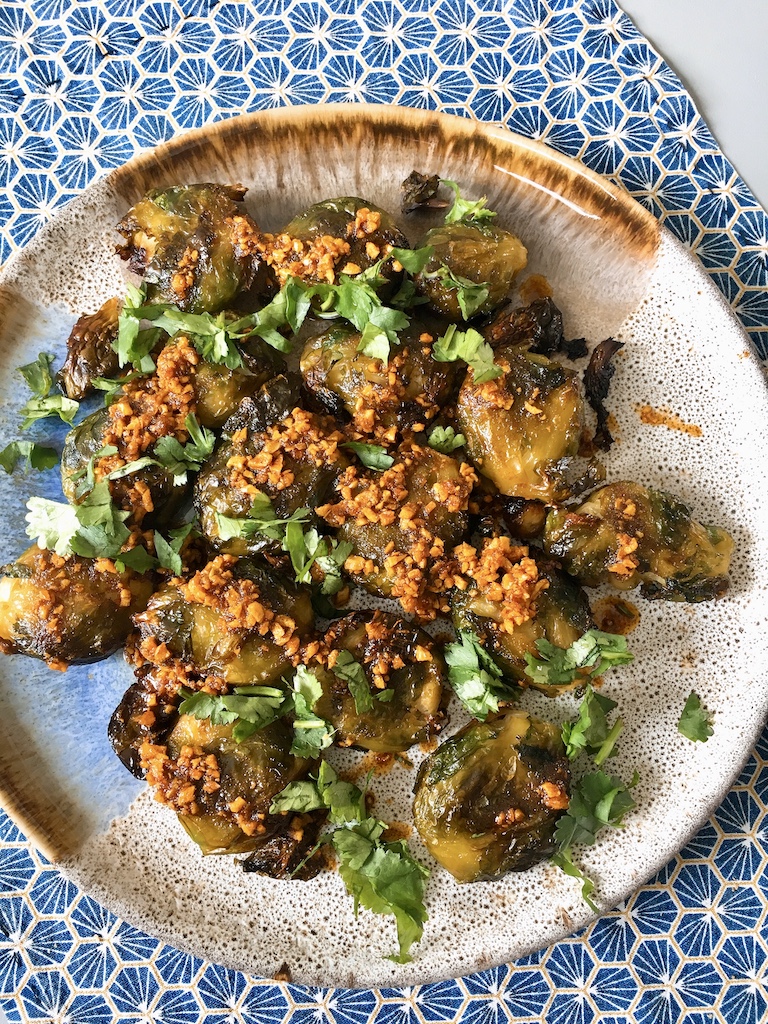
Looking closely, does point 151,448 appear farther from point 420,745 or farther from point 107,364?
point 420,745

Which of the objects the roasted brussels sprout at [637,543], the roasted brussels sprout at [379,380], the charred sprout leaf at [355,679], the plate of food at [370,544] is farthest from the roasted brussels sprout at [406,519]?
the roasted brussels sprout at [637,543]

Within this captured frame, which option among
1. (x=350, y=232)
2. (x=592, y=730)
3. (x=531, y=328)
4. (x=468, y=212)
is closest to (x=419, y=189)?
(x=468, y=212)

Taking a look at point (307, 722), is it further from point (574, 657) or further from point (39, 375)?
point (39, 375)

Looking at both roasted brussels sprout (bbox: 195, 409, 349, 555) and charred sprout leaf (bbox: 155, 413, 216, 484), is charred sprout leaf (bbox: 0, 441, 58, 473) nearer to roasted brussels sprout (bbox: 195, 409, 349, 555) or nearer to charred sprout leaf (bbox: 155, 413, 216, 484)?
charred sprout leaf (bbox: 155, 413, 216, 484)

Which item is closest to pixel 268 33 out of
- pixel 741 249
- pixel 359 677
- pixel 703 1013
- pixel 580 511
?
pixel 741 249

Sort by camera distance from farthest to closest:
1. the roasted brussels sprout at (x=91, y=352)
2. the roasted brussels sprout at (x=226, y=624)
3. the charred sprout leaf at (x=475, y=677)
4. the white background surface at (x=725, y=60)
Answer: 1. the white background surface at (x=725, y=60)
2. the roasted brussels sprout at (x=91, y=352)
3. the charred sprout leaf at (x=475, y=677)
4. the roasted brussels sprout at (x=226, y=624)

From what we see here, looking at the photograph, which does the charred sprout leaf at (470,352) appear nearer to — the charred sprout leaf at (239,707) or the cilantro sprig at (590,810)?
the charred sprout leaf at (239,707)
